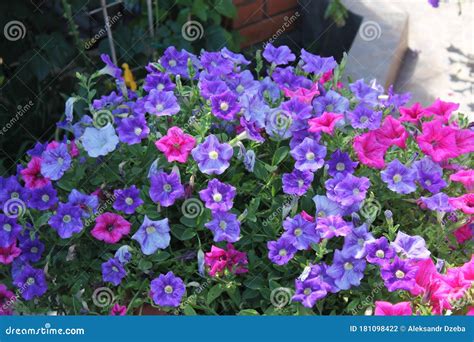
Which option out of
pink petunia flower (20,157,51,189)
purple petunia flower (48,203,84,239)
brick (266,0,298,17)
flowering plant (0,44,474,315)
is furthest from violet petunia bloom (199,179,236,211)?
brick (266,0,298,17)

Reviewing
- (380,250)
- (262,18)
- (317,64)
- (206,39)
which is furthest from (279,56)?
(262,18)

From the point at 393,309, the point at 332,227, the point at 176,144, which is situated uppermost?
the point at 176,144

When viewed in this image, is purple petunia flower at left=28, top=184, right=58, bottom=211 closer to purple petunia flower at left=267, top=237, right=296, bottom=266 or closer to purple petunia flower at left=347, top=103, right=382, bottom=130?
purple petunia flower at left=267, top=237, right=296, bottom=266

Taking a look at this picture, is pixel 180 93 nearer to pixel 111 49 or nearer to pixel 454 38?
pixel 111 49

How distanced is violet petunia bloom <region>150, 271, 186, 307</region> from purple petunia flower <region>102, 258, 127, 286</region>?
0.09m

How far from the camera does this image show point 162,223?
189cm

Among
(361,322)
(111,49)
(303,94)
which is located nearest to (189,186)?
(303,94)

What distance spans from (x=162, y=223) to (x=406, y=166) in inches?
25.6

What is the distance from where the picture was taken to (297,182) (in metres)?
1.94

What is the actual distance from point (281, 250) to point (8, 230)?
28.0 inches

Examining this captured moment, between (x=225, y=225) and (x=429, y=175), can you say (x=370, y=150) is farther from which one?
(x=225, y=225)

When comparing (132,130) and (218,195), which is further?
(132,130)

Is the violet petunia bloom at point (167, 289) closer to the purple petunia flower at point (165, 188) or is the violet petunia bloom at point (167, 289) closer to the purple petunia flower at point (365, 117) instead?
the purple petunia flower at point (165, 188)

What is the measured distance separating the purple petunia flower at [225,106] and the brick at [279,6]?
166cm
